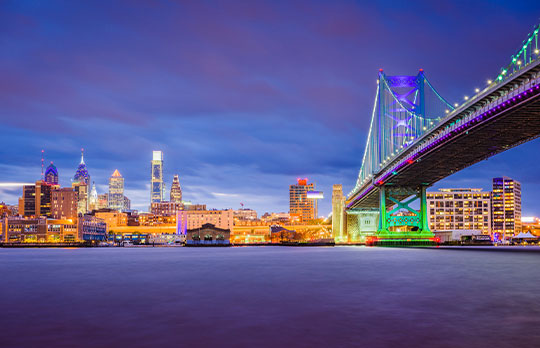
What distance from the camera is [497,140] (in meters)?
53.4

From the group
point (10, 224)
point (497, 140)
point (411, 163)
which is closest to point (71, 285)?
point (497, 140)

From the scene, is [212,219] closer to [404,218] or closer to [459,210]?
[459,210]

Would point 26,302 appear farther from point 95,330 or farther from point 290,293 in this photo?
point 290,293

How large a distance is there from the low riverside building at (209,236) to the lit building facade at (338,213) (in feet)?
92.6

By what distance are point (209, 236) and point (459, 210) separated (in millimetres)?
93510

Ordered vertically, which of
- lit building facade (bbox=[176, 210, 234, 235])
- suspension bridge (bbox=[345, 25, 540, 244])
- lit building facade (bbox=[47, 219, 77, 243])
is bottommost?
lit building facade (bbox=[47, 219, 77, 243])

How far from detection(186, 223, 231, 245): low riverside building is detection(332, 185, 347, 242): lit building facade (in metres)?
28.2

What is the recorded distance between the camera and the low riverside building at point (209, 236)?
13288cm

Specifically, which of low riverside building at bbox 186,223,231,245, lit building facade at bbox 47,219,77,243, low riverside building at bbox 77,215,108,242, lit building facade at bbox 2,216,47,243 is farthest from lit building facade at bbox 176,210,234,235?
low riverside building at bbox 186,223,231,245

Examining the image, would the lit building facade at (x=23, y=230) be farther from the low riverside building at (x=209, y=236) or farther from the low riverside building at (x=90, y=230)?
the low riverside building at (x=209, y=236)

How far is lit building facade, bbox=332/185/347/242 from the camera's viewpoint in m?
133

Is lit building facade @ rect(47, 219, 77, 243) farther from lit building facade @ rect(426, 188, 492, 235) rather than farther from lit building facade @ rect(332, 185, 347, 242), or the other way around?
lit building facade @ rect(426, 188, 492, 235)

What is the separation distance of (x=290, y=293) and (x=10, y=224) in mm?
175291

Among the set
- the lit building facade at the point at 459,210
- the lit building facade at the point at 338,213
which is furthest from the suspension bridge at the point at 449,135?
the lit building facade at the point at 459,210
